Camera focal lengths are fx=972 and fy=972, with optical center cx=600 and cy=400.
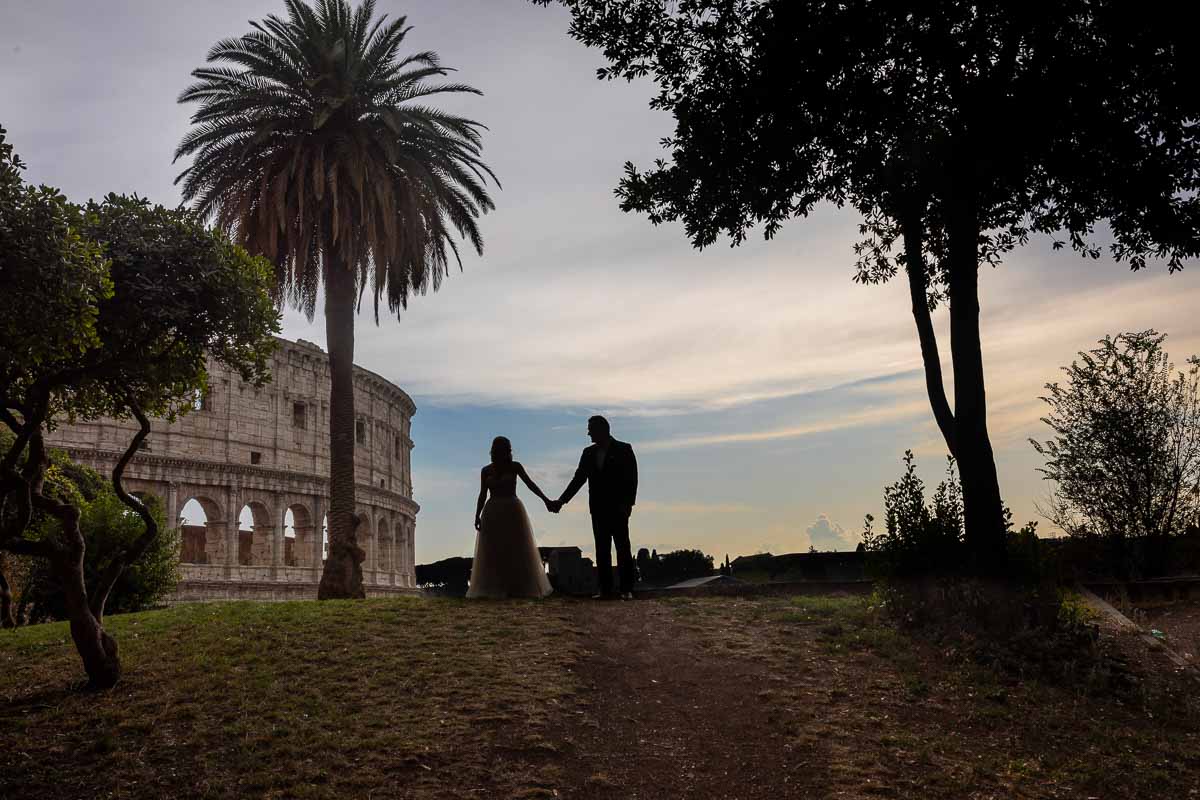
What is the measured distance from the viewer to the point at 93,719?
952cm

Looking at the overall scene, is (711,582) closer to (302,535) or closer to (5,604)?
(5,604)

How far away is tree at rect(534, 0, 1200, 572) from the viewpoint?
12.0 meters

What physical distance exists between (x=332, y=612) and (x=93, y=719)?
4542 mm

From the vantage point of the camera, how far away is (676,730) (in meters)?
8.98

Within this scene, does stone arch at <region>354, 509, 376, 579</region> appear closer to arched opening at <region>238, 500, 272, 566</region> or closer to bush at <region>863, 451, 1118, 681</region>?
arched opening at <region>238, 500, 272, 566</region>

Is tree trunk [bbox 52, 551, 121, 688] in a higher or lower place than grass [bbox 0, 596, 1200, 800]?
higher

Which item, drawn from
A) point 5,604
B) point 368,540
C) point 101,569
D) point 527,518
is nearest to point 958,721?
point 527,518

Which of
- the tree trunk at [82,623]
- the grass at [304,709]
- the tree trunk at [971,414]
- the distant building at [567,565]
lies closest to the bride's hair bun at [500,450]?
the grass at [304,709]

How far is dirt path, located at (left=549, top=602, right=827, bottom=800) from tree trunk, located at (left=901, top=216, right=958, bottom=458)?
442cm

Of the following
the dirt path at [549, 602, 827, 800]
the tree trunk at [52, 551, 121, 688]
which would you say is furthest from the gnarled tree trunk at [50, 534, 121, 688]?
the dirt path at [549, 602, 827, 800]

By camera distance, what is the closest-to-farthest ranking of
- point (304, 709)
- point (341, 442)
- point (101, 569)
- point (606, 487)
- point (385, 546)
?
point (304, 709) → point (606, 487) → point (101, 569) → point (341, 442) → point (385, 546)

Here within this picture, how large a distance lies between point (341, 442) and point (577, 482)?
12.5 m

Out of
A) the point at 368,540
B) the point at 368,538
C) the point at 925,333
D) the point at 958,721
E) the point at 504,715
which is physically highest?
the point at 925,333

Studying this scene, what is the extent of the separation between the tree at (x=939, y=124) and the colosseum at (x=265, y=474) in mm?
36715
